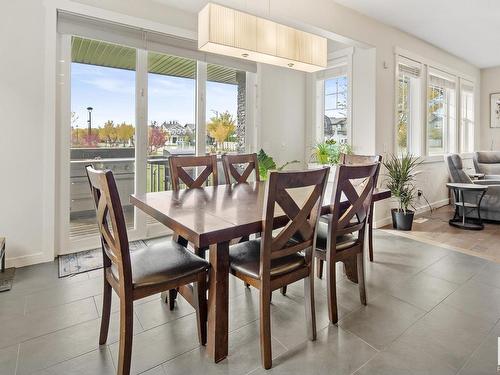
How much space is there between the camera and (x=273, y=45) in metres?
2.48

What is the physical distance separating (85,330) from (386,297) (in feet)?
6.67

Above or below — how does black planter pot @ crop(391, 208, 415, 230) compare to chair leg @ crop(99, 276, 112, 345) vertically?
above

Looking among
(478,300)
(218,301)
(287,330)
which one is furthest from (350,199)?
(478,300)

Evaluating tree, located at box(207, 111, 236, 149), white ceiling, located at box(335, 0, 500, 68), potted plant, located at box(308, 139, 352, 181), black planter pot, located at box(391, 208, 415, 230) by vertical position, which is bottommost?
black planter pot, located at box(391, 208, 415, 230)

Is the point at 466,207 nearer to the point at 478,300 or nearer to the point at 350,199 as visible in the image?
the point at 478,300

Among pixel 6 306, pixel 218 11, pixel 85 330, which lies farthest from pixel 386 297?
pixel 6 306

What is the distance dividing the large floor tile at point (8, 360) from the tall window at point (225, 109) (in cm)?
292

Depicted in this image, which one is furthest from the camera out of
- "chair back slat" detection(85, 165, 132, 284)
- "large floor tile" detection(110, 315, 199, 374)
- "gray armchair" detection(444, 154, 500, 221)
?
"gray armchair" detection(444, 154, 500, 221)

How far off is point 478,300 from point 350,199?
4.24ft

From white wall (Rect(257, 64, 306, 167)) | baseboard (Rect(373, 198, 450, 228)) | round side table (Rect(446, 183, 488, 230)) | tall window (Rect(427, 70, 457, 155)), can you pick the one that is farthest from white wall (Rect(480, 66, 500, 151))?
white wall (Rect(257, 64, 306, 167))

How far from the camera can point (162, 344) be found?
5.93 feet

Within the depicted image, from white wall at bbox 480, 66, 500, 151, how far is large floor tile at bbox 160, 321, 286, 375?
24.4ft

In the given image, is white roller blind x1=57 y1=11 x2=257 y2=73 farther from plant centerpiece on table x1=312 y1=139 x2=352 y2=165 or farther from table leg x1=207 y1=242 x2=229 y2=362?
table leg x1=207 y1=242 x2=229 y2=362

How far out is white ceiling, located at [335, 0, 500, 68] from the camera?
3.78m
